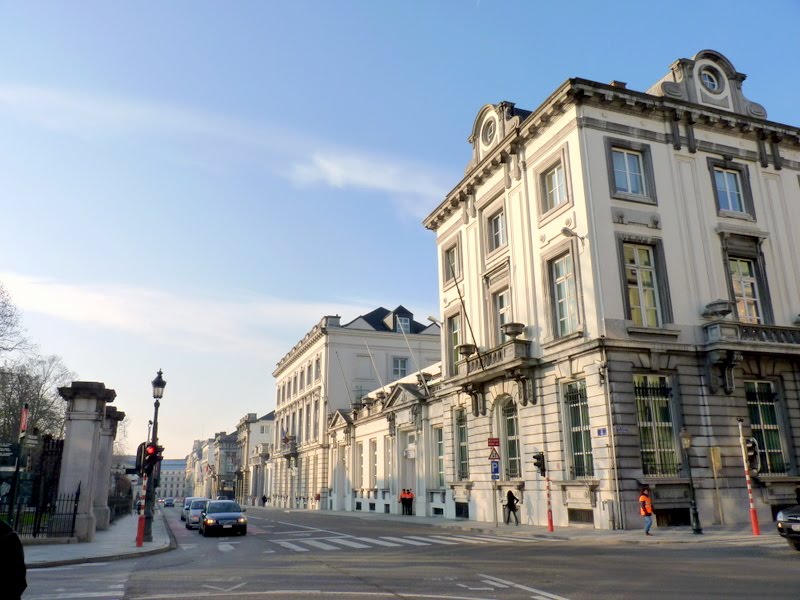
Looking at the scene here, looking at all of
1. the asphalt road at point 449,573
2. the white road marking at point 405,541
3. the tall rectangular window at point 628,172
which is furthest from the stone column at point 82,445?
the tall rectangular window at point 628,172

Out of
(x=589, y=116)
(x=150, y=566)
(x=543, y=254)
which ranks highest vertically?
(x=589, y=116)

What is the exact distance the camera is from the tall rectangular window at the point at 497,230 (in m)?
30.0

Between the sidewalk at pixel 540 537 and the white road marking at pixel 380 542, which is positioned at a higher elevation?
the sidewalk at pixel 540 537

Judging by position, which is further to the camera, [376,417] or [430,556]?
[376,417]

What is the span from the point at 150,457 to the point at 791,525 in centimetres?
1776

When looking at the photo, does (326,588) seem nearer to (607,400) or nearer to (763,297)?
(607,400)

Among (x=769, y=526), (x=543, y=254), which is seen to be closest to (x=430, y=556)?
(x=769, y=526)

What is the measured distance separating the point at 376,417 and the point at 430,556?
3089cm

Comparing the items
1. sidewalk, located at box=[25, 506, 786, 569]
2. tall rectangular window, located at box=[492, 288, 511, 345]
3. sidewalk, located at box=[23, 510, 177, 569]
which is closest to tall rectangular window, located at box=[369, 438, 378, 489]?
tall rectangular window, located at box=[492, 288, 511, 345]

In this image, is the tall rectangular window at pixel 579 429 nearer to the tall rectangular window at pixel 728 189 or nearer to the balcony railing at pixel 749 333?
the balcony railing at pixel 749 333

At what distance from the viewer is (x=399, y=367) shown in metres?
63.6

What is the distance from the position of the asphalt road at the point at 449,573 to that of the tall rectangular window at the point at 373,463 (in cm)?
2911

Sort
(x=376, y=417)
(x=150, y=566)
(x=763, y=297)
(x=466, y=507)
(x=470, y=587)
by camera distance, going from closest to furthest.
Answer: (x=470, y=587) < (x=150, y=566) < (x=763, y=297) < (x=466, y=507) < (x=376, y=417)

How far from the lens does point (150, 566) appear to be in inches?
562
